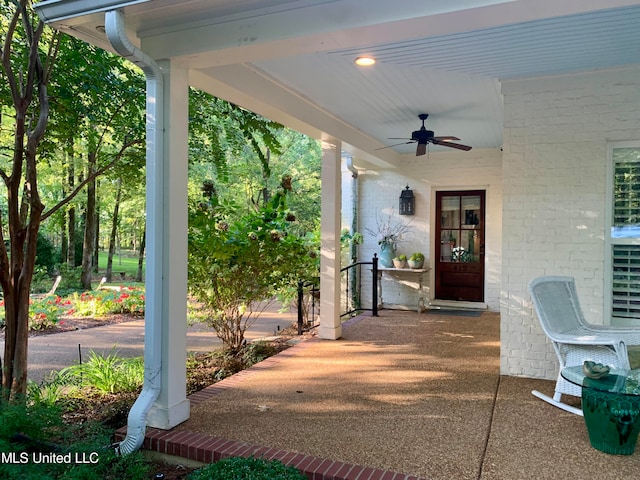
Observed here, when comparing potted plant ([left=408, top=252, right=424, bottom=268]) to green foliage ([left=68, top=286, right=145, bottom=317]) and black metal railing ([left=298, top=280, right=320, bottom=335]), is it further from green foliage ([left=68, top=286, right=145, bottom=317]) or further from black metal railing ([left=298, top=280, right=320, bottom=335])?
green foliage ([left=68, top=286, right=145, bottom=317])

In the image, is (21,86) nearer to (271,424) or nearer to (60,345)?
(271,424)

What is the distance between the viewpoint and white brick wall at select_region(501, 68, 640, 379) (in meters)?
3.70

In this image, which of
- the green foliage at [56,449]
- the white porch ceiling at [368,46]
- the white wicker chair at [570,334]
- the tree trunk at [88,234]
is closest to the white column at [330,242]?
the white porch ceiling at [368,46]

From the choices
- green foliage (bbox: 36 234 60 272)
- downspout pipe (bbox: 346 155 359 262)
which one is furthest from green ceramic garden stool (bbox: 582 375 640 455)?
green foliage (bbox: 36 234 60 272)

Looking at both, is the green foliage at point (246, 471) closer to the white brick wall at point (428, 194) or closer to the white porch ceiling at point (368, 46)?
the white porch ceiling at point (368, 46)

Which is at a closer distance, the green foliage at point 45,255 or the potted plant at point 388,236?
the potted plant at point 388,236

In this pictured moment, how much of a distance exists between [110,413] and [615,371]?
330 cm

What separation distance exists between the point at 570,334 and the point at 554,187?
1.25m

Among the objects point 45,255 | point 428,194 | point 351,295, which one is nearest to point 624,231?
point 428,194

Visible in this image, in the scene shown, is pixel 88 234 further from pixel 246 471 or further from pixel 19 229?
pixel 246 471

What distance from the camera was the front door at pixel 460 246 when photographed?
7391 mm

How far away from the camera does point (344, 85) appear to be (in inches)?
160

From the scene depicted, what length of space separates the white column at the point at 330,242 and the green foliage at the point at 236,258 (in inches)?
16.1

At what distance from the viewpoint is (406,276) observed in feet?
25.0
